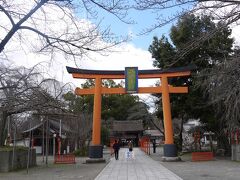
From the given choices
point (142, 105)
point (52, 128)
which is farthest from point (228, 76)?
point (142, 105)

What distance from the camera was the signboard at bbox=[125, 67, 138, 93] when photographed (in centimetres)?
3166

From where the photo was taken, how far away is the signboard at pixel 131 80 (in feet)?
104

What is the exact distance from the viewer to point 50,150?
54.6 m

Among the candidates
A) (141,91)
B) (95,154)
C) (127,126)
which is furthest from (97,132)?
(127,126)

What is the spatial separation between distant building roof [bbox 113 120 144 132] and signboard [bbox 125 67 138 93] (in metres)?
50.8

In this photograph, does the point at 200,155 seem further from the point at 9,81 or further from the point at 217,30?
the point at 217,30

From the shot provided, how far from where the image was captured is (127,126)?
8388 centimetres

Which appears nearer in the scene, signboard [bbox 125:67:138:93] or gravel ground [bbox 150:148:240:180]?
gravel ground [bbox 150:148:240:180]

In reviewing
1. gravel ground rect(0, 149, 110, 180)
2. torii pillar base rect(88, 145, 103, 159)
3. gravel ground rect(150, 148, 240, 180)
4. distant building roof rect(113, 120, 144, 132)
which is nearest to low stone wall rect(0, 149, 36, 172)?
gravel ground rect(0, 149, 110, 180)

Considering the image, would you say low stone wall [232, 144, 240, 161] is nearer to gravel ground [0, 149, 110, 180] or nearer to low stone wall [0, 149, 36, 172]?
gravel ground [0, 149, 110, 180]

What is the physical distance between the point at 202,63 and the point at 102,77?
8165 millimetres

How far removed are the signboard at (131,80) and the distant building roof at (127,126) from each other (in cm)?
5076

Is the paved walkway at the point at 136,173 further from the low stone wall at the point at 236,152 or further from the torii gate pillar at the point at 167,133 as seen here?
the low stone wall at the point at 236,152

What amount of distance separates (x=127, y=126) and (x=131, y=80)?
52782mm
